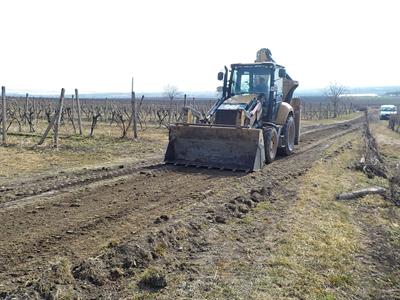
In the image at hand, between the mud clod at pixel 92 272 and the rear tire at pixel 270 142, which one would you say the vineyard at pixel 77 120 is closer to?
the rear tire at pixel 270 142

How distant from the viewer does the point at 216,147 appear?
437 inches

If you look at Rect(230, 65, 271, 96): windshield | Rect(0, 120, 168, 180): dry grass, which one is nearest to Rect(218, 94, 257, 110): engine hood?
Rect(230, 65, 271, 96): windshield

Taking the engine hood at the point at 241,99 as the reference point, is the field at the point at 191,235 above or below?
below

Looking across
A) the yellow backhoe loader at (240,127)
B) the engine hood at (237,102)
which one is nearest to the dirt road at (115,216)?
the yellow backhoe loader at (240,127)

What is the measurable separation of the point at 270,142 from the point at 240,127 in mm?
1611

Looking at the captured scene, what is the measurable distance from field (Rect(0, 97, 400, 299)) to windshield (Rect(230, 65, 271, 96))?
3.08 meters

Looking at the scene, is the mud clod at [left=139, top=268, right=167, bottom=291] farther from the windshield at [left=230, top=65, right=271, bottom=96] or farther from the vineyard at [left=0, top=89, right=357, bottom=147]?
the windshield at [left=230, top=65, right=271, bottom=96]

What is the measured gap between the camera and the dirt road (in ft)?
15.5

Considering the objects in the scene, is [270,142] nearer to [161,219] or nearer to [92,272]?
[161,219]

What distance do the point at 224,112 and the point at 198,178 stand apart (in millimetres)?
2716

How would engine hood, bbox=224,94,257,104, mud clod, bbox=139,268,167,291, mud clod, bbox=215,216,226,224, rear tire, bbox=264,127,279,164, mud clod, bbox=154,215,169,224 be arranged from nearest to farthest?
mud clod, bbox=139,268,167,291, mud clod, bbox=154,215,169,224, mud clod, bbox=215,216,226,224, rear tire, bbox=264,127,279,164, engine hood, bbox=224,94,257,104

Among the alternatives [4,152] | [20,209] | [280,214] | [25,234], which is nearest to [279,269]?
[280,214]

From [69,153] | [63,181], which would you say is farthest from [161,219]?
[69,153]

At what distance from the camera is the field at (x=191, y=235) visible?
179 inches
